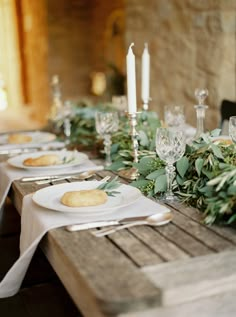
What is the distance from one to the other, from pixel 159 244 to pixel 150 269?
0.13 m

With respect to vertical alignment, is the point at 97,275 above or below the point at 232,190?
below

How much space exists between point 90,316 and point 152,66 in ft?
10.9

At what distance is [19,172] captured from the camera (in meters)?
1.80

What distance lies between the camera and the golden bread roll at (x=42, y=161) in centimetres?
179

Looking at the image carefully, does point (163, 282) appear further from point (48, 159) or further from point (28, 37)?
point (28, 37)

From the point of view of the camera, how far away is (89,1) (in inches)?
247

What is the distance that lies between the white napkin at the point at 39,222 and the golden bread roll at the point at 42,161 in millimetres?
422

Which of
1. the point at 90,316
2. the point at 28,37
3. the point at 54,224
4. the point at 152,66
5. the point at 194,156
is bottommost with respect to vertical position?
the point at 90,316

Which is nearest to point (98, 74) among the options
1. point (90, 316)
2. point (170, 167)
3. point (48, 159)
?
point (48, 159)

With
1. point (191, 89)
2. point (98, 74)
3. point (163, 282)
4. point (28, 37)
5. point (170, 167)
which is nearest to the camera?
point (163, 282)

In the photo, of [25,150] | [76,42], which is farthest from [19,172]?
[76,42]

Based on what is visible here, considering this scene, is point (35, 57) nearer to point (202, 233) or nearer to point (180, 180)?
point (180, 180)

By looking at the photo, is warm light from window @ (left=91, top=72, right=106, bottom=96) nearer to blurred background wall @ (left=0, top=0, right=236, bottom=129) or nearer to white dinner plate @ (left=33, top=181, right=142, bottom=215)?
blurred background wall @ (left=0, top=0, right=236, bottom=129)

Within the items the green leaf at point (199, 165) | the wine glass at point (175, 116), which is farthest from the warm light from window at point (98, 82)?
the green leaf at point (199, 165)
